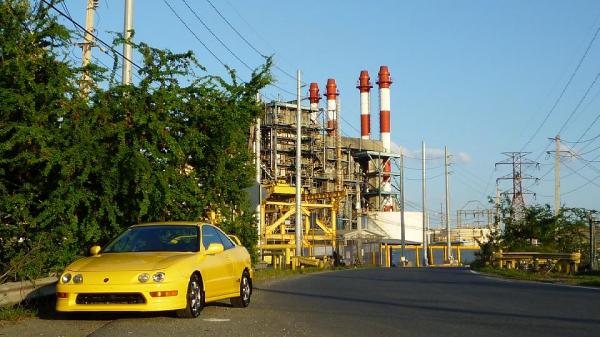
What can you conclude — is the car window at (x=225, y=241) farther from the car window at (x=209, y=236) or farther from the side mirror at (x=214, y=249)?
the side mirror at (x=214, y=249)

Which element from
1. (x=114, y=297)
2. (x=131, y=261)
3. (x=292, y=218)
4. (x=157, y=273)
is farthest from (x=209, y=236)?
(x=292, y=218)

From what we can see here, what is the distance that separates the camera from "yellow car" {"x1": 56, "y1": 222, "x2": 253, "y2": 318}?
33.8 feet

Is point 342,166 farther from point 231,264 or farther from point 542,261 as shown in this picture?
point 231,264

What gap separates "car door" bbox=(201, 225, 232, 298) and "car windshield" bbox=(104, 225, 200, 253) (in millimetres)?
229

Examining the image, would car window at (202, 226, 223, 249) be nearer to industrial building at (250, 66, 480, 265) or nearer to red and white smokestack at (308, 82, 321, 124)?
industrial building at (250, 66, 480, 265)

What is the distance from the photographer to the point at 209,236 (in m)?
12.5

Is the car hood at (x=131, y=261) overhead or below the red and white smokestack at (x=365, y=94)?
below

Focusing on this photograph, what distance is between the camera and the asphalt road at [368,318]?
9844 mm

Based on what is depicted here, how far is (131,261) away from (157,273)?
22.3 inches

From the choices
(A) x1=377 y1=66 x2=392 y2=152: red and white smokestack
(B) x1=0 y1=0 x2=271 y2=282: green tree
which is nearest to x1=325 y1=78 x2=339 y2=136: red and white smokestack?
(A) x1=377 y1=66 x2=392 y2=152: red and white smokestack

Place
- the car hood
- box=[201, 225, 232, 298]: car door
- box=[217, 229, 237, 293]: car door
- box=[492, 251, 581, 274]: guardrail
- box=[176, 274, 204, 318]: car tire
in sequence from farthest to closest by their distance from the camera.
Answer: box=[492, 251, 581, 274]: guardrail, box=[217, 229, 237, 293]: car door, box=[201, 225, 232, 298]: car door, box=[176, 274, 204, 318]: car tire, the car hood

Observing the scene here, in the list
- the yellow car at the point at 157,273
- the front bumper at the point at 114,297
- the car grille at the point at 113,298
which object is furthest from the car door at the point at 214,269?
the car grille at the point at 113,298

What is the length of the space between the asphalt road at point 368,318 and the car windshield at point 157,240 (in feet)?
3.52

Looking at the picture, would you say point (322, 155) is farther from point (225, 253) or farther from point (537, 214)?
point (225, 253)
